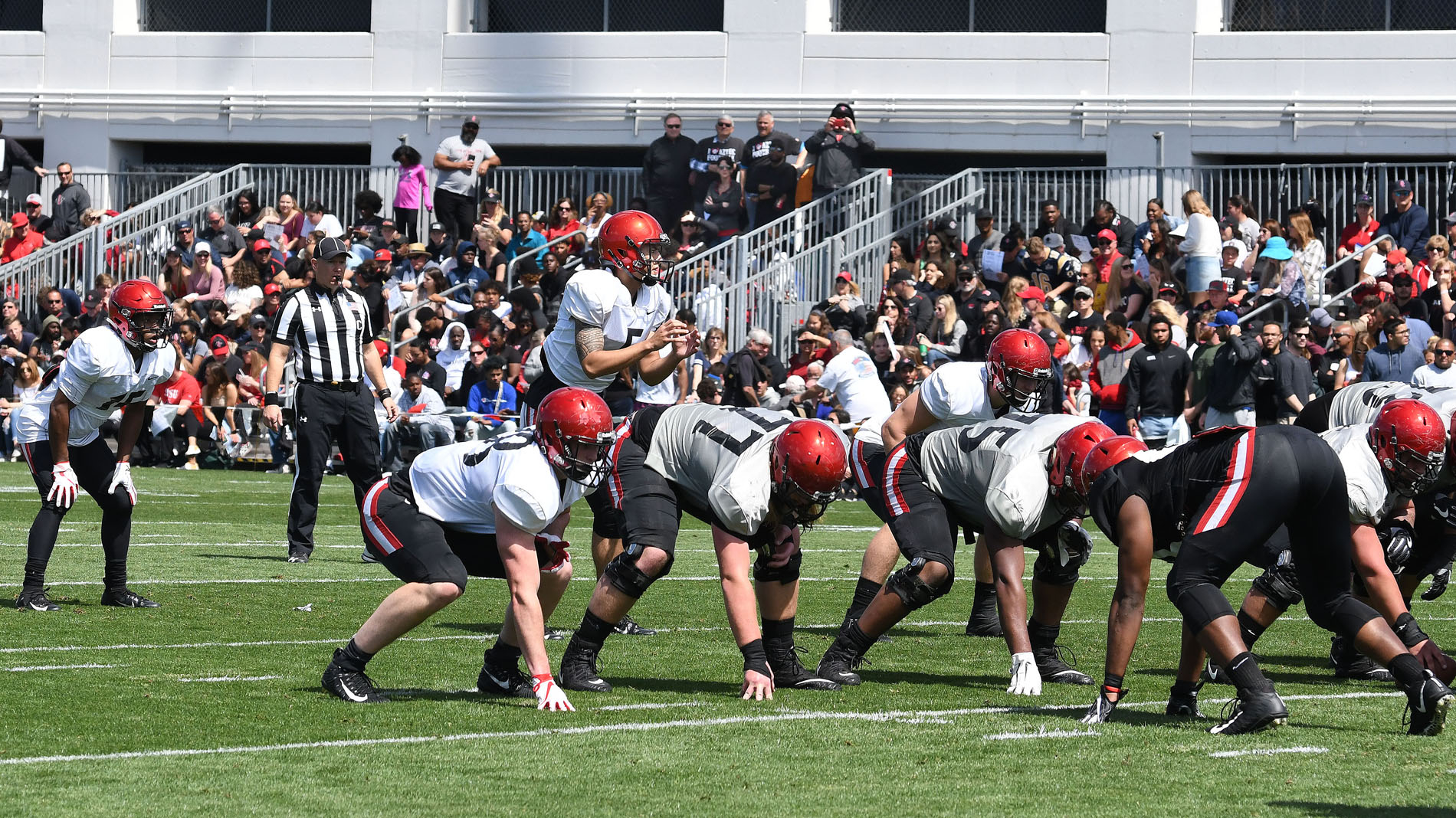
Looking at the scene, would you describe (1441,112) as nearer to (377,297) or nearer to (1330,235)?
(1330,235)

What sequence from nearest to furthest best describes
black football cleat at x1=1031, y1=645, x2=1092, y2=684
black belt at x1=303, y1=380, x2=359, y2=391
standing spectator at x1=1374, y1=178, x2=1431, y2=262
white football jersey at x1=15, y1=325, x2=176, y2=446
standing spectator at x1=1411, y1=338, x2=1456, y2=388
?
black football cleat at x1=1031, y1=645, x2=1092, y2=684
white football jersey at x1=15, y1=325, x2=176, y2=446
black belt at x1=303, y1=380, x2=359, y2=391
standing spectator at x1=1411, y1=338, x2=1456, y2=388
standing spectator at x1=1374, y1=178, x2=1431, y2=262

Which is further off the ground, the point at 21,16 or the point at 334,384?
the point at 21,16

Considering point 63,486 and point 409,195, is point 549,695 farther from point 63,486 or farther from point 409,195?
point 409,195

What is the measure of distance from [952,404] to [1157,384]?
8492 mm

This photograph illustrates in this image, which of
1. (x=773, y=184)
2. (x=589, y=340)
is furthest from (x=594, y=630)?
(x=773, y=184)

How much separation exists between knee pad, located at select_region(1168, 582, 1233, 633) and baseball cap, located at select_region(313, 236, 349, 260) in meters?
6.22

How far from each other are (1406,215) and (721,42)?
962 centimetres

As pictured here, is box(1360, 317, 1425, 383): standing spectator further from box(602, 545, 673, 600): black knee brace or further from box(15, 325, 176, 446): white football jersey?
box(602, 545, 673, 600): black knee brace

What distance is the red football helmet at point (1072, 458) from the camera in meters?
6.80

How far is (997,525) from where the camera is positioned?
7344mm

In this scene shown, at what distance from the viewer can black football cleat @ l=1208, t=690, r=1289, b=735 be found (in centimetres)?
620

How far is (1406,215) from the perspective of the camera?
18828 mm

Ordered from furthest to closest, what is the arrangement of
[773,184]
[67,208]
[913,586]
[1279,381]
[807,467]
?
[67,208], [773,184], [1279,381], [913,586], [807,467]

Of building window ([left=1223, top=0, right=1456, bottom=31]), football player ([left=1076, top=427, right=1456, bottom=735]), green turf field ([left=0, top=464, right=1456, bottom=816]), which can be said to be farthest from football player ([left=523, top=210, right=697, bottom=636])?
building window ([left=1223, top=0, right=1456, bottom=31])
